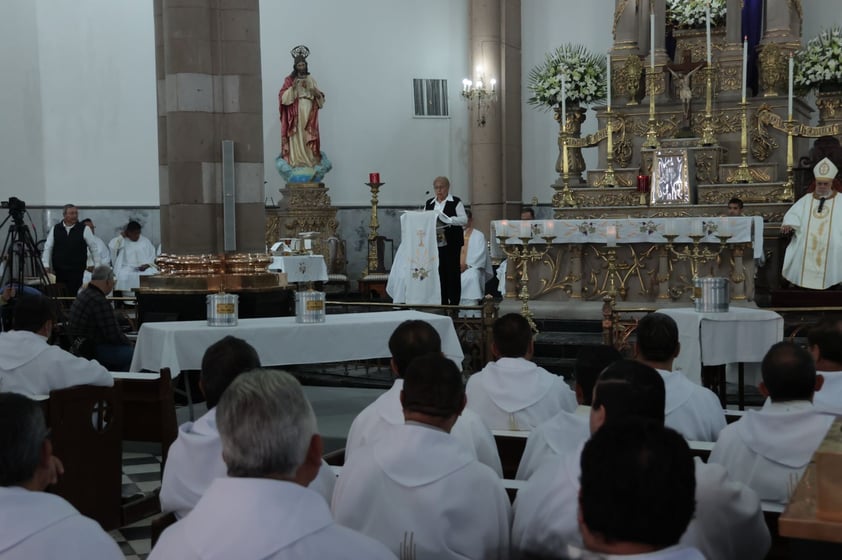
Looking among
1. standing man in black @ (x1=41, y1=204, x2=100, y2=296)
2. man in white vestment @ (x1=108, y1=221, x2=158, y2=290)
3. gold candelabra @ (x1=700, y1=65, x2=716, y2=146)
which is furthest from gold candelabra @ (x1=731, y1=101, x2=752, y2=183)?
standing man in black @ (x1=41, y1=204, x2=100, y2=296)

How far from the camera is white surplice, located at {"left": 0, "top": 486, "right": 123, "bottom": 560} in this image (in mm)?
2320

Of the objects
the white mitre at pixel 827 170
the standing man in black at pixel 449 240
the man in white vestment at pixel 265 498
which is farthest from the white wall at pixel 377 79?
the man in white vestment at pixel 265 498

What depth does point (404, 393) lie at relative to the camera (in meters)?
3.13

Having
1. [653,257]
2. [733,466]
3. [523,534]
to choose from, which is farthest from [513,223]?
[523,534]

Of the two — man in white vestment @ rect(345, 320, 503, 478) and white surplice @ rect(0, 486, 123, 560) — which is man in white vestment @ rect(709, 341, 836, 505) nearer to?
man in white vestment @ rect(345, 320, 503, 478)

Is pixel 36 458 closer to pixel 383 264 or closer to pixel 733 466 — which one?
pixel 733 466

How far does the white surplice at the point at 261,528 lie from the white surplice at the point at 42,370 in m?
3.44

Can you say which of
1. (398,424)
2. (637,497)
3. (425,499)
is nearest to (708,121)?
(398,424)

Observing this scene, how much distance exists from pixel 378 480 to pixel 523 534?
1.39 ft

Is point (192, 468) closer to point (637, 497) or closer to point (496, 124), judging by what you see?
point (637, 497)

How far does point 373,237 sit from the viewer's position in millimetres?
16797

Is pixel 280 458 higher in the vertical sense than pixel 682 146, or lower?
lower

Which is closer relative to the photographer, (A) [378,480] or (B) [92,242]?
(A) [378,480]

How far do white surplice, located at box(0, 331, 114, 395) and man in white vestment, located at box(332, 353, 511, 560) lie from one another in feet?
A: 9.20
